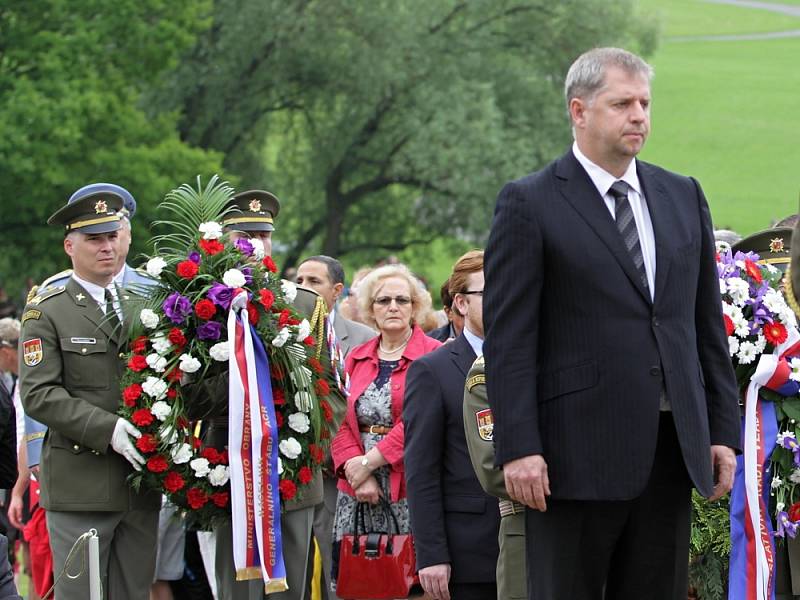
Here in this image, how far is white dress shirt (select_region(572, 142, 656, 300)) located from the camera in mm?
4395

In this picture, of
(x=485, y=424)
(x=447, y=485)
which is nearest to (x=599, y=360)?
(x=485, y=424)

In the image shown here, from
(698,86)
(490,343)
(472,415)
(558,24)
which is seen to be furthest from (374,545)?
(698,86)

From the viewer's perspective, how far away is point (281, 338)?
684 cm

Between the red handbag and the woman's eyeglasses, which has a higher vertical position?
the woman's eyeglasses

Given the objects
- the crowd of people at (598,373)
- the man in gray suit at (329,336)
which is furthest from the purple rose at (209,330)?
the crowd of people at (598,373)

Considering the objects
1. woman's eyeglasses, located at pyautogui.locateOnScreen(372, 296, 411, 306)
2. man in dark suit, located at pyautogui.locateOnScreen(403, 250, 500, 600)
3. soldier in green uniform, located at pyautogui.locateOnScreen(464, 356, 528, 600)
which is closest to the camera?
soldier in green uniform, located at pyautogui.locateOnScreen(464, 356, 528, 600)

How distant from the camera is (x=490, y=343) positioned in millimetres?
4410

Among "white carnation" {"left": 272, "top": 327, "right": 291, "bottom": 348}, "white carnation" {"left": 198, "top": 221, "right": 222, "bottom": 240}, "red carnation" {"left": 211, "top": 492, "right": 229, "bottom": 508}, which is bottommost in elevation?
"red carnation" {"left": 211, "top": 492, "right": 229, "bottom": 508}

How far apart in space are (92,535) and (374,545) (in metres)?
1.92

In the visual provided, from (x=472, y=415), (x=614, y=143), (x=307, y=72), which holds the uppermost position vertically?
(x=307, y=72)

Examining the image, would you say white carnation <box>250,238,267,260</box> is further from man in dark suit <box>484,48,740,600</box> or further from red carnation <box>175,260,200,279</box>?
man in dark suit <box>484,48,740,600</box>

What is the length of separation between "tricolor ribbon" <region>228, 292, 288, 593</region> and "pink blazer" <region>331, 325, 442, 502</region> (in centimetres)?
93

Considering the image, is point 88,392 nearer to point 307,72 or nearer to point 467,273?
point 467,273

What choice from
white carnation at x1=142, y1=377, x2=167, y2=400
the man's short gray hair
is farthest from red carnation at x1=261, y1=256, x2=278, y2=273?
the man's short gray hair
